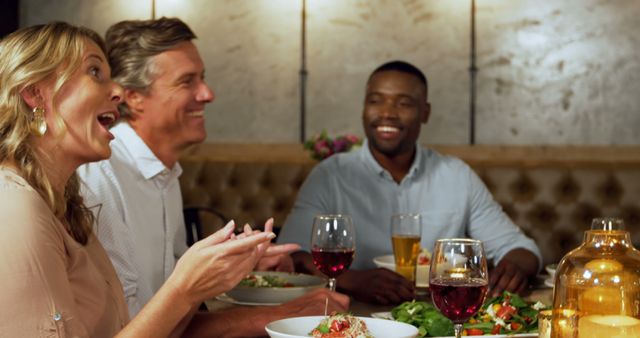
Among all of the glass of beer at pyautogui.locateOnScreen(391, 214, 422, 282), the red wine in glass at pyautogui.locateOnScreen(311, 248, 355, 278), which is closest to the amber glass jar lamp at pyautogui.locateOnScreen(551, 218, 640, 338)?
the red wine in glass at pyautogui.locateOnScreen(311, 248, 355, 278)

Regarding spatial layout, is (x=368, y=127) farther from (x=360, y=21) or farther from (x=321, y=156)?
(x=360, y=21)

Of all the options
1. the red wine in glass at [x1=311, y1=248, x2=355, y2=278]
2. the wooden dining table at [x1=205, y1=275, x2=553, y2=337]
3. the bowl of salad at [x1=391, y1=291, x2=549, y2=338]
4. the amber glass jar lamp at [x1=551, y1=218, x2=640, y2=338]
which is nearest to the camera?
the amber glass jar lamp at [x1=551, y1=218, x2=640, y2=338]

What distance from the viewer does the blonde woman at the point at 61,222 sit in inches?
51.7

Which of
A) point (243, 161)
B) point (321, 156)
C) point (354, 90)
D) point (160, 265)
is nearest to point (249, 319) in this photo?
point (160, 265)

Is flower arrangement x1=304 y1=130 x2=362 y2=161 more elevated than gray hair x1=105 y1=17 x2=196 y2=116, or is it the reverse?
gray hair x1=105 y1=17 x2=196 y2=116

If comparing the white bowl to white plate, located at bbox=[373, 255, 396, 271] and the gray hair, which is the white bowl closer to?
white plate, located at bbox=[373, 255, 396, 271]

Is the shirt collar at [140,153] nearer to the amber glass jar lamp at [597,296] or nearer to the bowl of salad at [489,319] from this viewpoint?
the bowl of salad at [489,319]

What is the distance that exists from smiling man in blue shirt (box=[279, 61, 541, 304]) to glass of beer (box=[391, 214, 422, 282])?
686 mm

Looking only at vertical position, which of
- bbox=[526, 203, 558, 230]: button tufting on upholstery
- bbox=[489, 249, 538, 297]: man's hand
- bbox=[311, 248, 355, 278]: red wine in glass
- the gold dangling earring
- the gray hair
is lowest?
bbox=[526, 203, 558, 230]: button tufting on upholstery

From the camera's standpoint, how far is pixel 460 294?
1314mm

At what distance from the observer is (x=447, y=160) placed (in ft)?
10.7

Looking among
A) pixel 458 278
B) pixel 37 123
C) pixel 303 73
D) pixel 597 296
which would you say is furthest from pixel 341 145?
pixel 597 296

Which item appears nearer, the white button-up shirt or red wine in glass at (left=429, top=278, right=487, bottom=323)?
red wine in glass at (left=429, top=278, right=487, bottom=323)

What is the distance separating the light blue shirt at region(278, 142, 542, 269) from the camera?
3035 millimetres
